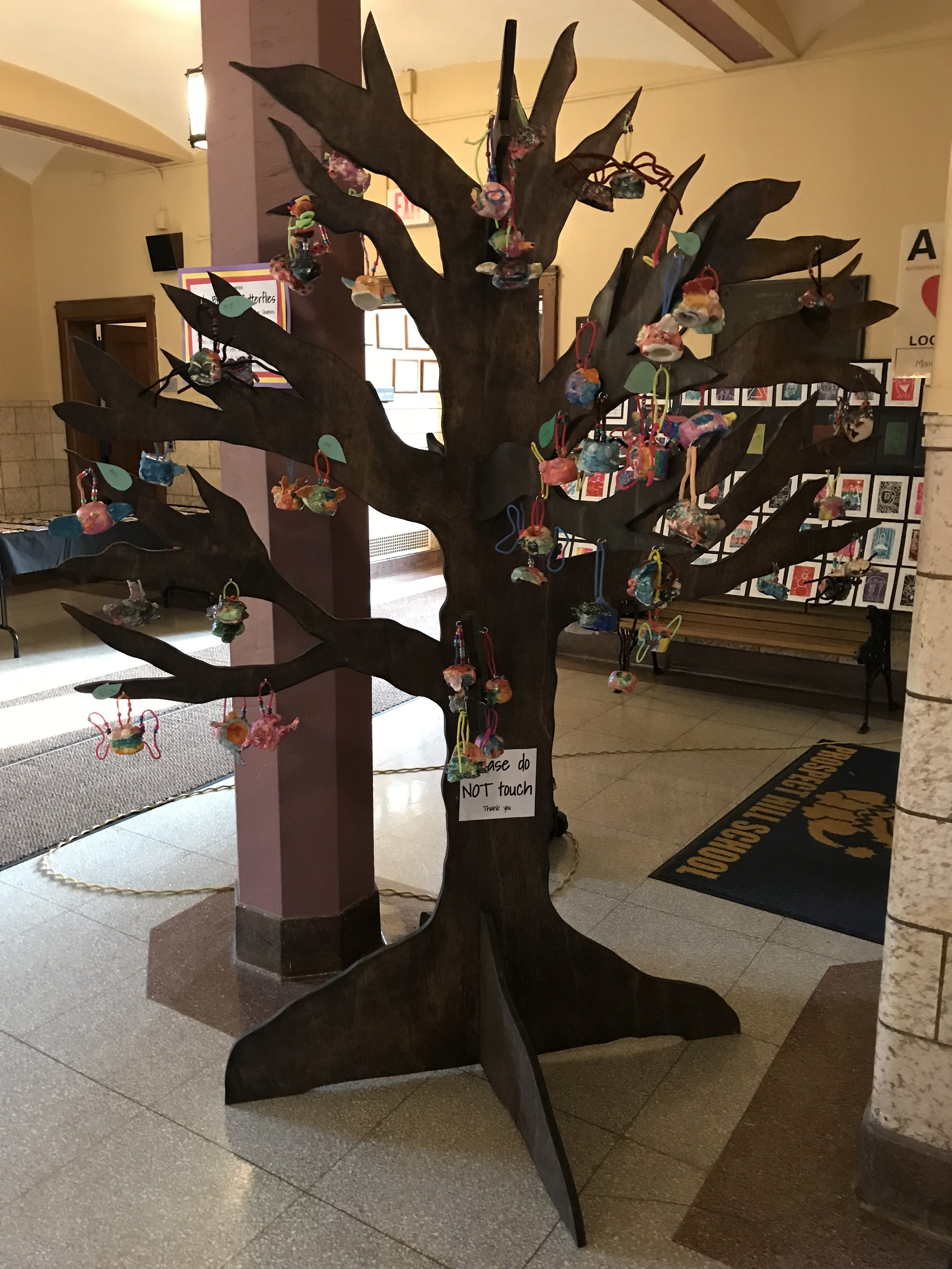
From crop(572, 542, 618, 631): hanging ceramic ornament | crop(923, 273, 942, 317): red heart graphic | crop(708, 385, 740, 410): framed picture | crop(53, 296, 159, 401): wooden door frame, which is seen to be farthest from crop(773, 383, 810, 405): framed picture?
crop(53, 296, 159, 401): wooden door frame

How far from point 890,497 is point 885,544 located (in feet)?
0.89

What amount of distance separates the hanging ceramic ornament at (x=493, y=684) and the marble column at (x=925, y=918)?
73cm

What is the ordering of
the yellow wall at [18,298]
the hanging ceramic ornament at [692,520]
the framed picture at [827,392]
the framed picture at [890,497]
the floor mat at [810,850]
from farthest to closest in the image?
1. the yellow wall at [18,298]
2. the framed picture at [890,497]
3. the floor mat at [810,850]
4. the framed picture at [827,392]
5. the hanging ceramic ornament at [692,520]

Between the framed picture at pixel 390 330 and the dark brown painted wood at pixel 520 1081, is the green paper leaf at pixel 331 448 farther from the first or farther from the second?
the framed picture at pixel 390 330

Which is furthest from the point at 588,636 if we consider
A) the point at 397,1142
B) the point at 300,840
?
the point at 397,1142

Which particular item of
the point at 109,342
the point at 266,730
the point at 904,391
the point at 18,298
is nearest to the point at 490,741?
the point at 266,730

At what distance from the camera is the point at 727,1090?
2250 mm

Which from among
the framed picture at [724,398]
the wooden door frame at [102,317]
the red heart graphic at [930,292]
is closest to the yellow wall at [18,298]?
the wooden door frame at [102,317]

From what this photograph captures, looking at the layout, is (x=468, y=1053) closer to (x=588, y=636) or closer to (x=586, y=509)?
(x=586, y=509)

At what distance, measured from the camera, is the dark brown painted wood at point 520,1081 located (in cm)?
187

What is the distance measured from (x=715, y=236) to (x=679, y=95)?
14.2 feet

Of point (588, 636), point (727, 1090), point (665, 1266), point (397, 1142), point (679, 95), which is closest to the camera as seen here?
point (665, 1266)

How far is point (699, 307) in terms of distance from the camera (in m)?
1.50

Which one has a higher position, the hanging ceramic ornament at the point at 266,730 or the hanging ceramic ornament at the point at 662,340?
the hanging ceramic ornament at the point at 662,340
